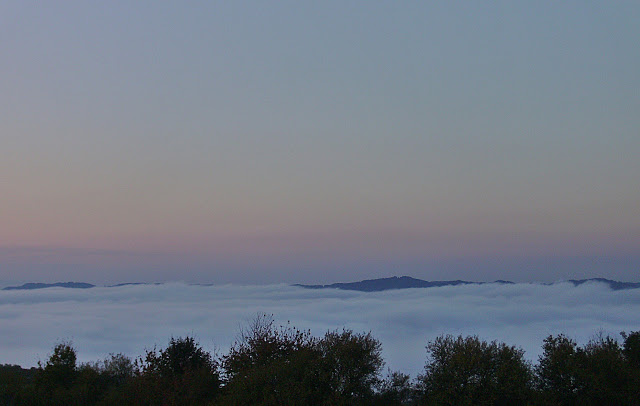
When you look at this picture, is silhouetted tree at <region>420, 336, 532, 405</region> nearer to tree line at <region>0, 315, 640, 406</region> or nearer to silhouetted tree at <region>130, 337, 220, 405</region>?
tree line at <region>0, 315, 640, 406</region>

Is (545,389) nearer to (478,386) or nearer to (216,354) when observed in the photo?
(478,386)

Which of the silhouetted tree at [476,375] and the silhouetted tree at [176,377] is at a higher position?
the silhouetted tree at [476,375]

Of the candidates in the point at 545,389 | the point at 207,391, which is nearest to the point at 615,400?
the point at 545,389

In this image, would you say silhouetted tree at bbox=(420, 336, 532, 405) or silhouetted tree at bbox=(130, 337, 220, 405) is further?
silhouetted tree at bbox=(130, 337, 220, 405)

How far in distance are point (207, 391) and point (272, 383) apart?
32.1ft

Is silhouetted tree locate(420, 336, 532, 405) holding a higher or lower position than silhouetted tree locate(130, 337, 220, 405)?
higher

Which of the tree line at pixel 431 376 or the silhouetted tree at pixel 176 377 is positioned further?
the silhouetted tree at pixel 176 377

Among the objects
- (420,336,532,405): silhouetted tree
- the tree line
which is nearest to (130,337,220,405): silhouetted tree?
the tree line

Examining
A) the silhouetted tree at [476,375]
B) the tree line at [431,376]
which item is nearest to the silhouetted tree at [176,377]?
the tree line at [431,376]

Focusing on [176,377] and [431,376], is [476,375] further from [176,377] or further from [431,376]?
[176,377]

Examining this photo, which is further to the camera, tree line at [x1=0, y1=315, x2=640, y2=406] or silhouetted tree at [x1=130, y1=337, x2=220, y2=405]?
silhouetted tree at [x1=130, y1=337, x2=220, y2=405]

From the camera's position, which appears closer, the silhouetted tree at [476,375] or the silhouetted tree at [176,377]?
the silhouetted tree at [476,375]

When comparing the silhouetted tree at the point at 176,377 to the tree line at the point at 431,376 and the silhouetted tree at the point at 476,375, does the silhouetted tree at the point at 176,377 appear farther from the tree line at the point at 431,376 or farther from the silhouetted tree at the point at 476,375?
the silhouetted tree at the point at 476,375

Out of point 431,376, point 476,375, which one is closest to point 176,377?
point 431,376
